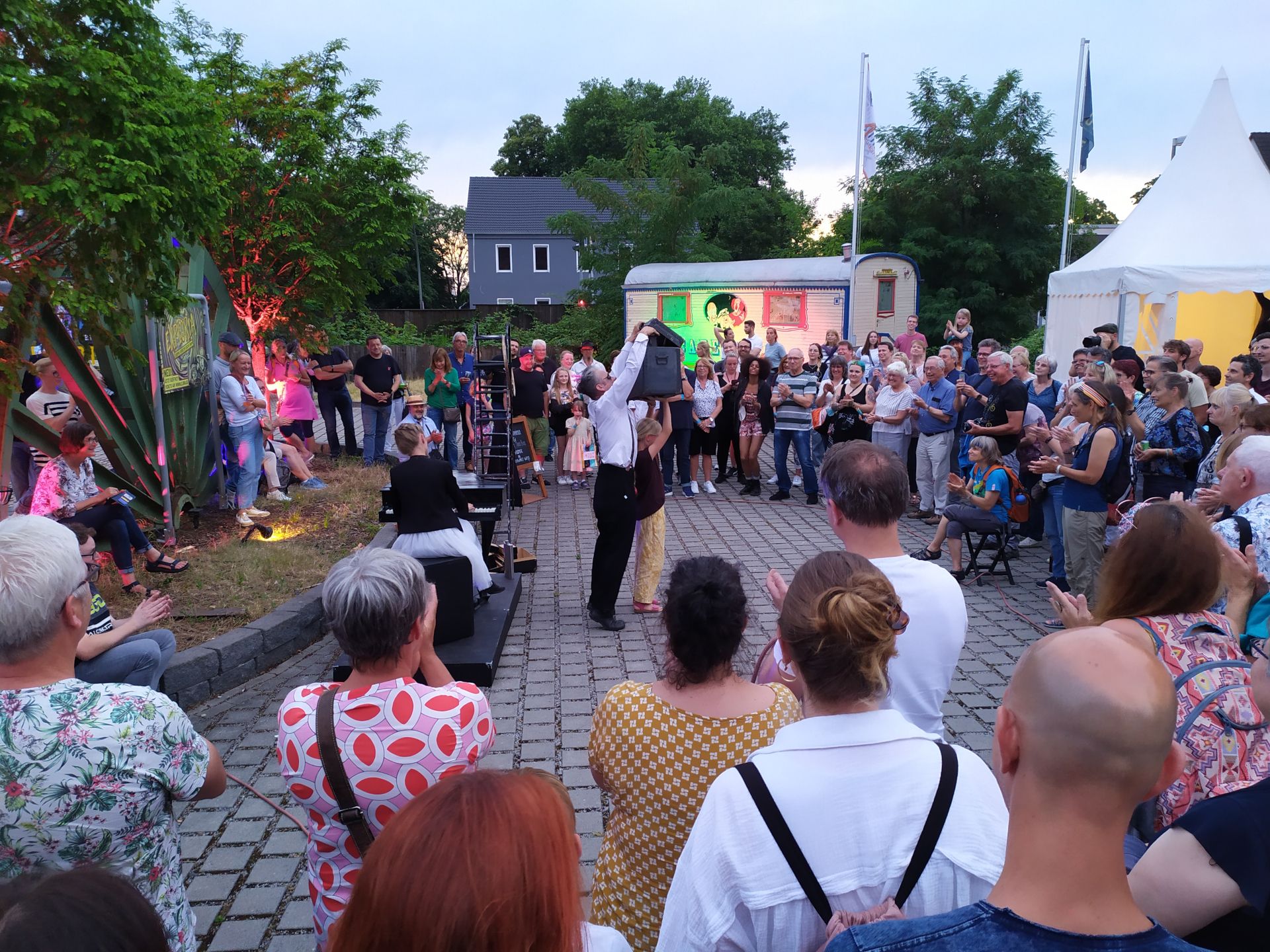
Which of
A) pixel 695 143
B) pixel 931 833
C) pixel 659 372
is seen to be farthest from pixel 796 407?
pixel 695 143

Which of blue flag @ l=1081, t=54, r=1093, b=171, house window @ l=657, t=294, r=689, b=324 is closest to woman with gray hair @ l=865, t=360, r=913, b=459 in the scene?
house window @ l=657, t=294, r=689, b=324

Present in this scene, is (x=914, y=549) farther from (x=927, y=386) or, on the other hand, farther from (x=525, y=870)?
(x=525, y=870)

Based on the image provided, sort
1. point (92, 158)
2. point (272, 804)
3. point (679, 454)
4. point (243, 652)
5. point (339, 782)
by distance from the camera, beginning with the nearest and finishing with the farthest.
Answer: point (339, 782) → point (272, 804) → point (92, 158) → point (243, 652) → point (679, 454)

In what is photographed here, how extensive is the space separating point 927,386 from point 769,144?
4018cm

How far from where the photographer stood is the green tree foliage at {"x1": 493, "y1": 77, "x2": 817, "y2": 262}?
3784 cm

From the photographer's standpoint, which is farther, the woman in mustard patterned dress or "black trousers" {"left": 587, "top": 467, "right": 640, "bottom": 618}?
"black trousers" {"left": 587, "top": 467, "right": 640, "bottom": 618}

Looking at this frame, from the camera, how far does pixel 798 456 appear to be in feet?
34.9

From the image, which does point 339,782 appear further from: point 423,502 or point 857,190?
point 857,190

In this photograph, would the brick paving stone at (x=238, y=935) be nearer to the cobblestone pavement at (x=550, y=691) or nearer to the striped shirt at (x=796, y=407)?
the cobblestone pavement at (x=550, y=691)

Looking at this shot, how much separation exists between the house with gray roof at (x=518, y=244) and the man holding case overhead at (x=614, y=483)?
3963cm

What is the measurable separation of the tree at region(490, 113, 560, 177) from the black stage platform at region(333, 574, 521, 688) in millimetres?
53477

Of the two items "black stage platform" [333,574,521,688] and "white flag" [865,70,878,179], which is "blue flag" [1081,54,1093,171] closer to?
"white flag" [865,70,878,179]

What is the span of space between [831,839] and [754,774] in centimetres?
18

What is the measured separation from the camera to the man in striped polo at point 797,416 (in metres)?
10.5
